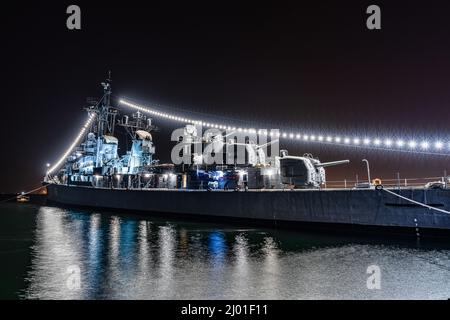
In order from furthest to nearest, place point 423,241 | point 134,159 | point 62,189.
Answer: point 62,189 < point 134,159 < point 423,241

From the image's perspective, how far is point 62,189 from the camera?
190 feet

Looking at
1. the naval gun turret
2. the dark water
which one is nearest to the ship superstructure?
the naval gun turret

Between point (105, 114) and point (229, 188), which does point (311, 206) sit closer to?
point (229, 188)

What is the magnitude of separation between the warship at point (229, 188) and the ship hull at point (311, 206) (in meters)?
0.05

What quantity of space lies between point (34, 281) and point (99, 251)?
591cm

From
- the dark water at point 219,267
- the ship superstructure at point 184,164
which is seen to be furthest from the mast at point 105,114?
the dark water at point 219,267

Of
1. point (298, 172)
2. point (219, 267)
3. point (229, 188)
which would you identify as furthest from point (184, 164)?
point (219, 267)

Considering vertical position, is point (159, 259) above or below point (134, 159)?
below

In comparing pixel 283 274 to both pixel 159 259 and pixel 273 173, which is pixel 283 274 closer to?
pixel 159 259

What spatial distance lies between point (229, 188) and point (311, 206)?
991cm

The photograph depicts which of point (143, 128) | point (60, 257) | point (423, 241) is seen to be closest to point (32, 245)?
point (60, 257)

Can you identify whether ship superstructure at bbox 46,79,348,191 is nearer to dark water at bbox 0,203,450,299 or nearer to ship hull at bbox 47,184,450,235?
ship hull at bbox 47,184,450,235

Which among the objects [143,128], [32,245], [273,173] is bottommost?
[32,245]

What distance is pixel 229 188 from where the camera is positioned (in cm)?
3303
